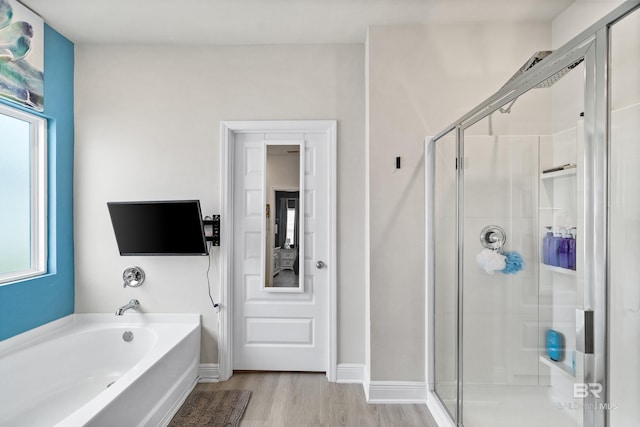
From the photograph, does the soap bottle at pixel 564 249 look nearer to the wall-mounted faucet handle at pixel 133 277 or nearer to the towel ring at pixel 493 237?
the towel ring at pixel 493 237

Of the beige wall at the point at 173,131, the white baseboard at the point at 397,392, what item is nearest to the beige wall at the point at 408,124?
the white baseboard at the point at 397,392

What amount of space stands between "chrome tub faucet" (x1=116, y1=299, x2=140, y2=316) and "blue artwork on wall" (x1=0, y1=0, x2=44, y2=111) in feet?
5.15

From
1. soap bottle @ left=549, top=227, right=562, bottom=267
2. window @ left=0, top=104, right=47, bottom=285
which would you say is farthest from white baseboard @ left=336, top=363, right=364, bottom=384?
window @ left=0, top=104, right=47, bottom=285

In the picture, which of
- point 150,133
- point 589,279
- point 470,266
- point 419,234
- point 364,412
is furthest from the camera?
point 150,133

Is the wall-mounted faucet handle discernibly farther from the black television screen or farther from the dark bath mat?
the dark bath mat

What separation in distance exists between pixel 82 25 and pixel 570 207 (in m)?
3.22

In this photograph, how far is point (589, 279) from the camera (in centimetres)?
95

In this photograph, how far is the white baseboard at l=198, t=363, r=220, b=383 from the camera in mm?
2605

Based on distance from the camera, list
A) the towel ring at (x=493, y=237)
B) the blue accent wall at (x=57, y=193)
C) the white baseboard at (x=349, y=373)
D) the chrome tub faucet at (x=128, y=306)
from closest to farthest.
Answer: the towel ring at (x=493, y=237) → the blue accent wall at (x=57, y=193) → the chrome tub faucet at (x=128, y=306) → the white baseboard at (x=349, y=373)

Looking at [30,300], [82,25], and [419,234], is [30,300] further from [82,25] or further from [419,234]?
[419,234]

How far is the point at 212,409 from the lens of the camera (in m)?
2.20

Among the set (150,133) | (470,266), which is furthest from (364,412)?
(150,133)

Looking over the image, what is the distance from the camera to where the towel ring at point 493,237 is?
155 cm

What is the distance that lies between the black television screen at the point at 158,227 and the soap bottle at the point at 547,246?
2.11 metres
